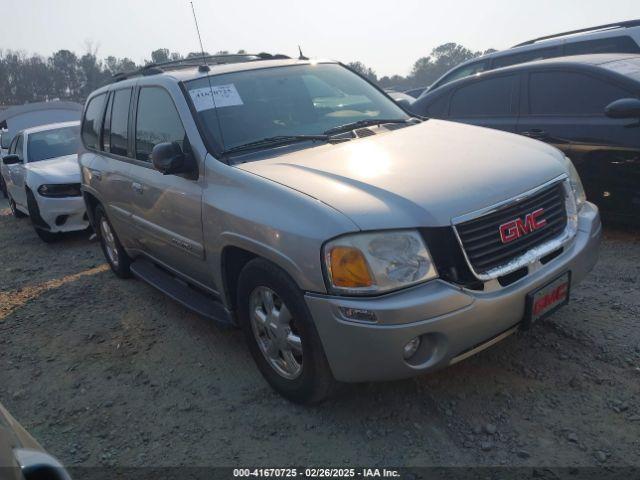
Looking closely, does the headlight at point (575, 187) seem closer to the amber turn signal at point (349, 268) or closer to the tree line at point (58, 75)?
the amber turn signal at point (349, 268)

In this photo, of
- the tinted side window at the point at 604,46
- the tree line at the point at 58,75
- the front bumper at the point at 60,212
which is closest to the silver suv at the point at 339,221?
the front bumper at the point at 60,212

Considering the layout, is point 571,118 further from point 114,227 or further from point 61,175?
point 61,175

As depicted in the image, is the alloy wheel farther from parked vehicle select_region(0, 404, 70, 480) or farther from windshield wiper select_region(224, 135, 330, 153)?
parked vehicle select_region(0, 404, 70, 480)

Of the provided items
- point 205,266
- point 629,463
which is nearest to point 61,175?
point 205,266

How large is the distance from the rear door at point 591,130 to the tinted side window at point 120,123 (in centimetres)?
355

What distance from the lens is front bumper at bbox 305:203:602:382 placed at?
2309 mm

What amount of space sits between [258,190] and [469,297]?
1154mm

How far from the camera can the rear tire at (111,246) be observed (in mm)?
5230

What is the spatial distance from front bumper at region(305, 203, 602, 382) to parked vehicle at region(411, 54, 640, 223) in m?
2.51

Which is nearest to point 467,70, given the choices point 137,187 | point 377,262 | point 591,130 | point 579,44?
point 579,44

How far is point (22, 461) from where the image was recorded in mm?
1403

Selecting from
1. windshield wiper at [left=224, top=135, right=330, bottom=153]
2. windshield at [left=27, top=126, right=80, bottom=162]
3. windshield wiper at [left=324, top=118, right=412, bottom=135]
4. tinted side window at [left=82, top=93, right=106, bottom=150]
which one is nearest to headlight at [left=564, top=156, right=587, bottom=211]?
windshield wiper at [left=324, top=118, right=412, bottom=135]

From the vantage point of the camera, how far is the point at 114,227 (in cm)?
498

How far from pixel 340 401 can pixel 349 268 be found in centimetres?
93
